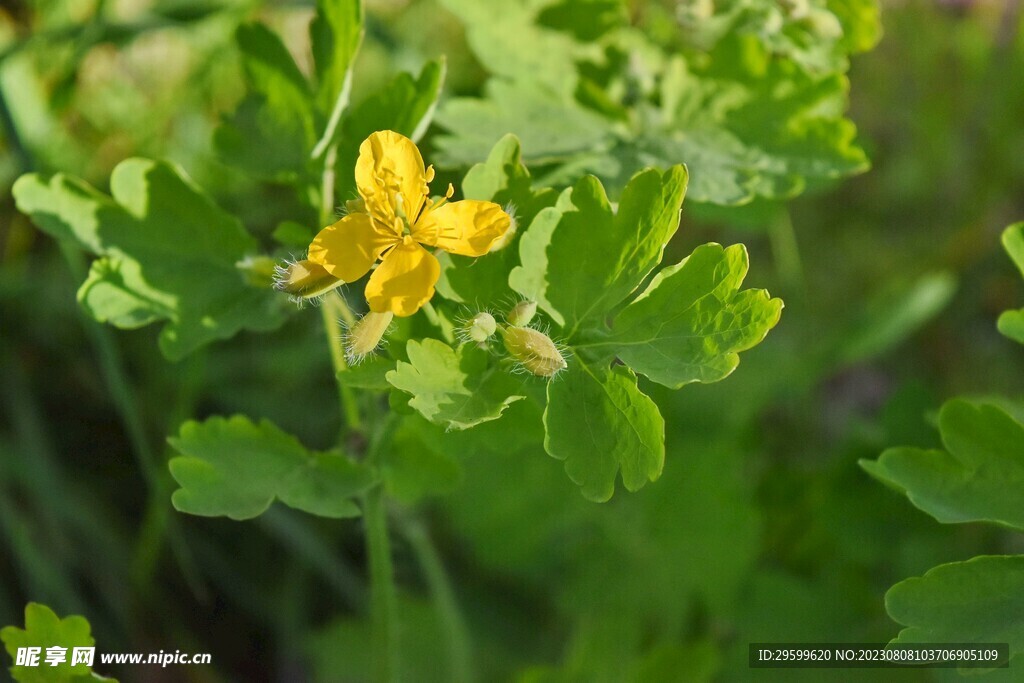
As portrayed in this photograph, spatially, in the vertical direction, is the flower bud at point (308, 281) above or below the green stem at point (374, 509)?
above

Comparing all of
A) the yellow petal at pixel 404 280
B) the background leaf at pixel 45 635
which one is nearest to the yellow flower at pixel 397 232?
the yellow petal at pixel 404 280

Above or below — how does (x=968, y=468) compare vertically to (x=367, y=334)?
below

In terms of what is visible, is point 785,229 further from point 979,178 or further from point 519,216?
point 519,216

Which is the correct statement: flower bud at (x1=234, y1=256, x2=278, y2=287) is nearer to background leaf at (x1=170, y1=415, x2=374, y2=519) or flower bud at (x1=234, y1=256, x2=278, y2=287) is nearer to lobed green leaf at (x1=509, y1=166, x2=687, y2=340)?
background leaf at (x1=170, y1=415, x2=374, y2=519)

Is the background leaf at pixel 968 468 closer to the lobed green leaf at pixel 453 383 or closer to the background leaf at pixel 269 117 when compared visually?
the lobed green leaf at pixel 453 383

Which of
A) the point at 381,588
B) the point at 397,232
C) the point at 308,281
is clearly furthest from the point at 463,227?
the point at 381,588

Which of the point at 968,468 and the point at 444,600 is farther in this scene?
the point at 444,600

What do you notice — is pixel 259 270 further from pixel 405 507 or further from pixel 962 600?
pixel 962 600
